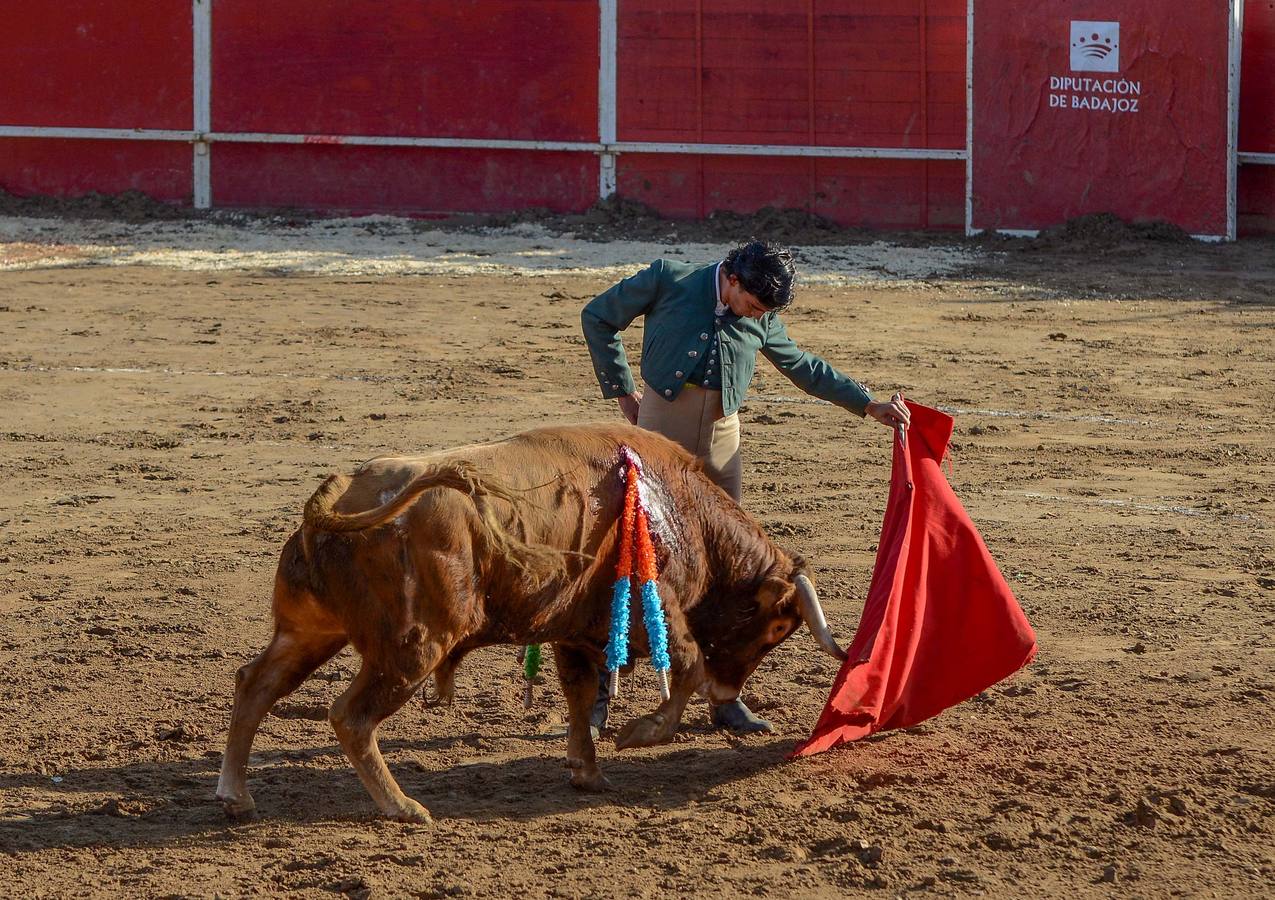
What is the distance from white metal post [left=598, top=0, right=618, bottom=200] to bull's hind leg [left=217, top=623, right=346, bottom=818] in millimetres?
10786

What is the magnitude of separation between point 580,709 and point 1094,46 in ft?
35.0

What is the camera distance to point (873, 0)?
45.8 feet

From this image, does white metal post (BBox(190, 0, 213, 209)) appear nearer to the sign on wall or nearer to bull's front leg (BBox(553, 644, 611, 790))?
the sign on wall

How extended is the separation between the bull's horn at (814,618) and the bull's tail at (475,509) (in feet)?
2.69

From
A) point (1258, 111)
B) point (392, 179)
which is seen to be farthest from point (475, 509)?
point (1258, 111)

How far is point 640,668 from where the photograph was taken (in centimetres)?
517

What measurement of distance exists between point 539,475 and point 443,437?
3915 mm

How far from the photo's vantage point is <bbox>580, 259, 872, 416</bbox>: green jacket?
15.2 feet

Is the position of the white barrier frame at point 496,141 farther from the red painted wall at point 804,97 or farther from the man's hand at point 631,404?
the man's hand at point 631,404

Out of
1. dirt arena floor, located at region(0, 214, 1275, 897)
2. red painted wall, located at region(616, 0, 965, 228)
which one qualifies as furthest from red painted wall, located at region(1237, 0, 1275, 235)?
dirt arena floor, located at region(0, 214, 1275, 897)

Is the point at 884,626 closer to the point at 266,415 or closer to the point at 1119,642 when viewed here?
the point at 1119,642

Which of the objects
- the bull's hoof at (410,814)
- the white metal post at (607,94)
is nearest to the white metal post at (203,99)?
the white metal post at (607,94)

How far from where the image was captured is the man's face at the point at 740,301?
4.44 metres

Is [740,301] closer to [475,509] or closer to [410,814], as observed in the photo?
[475,509]
